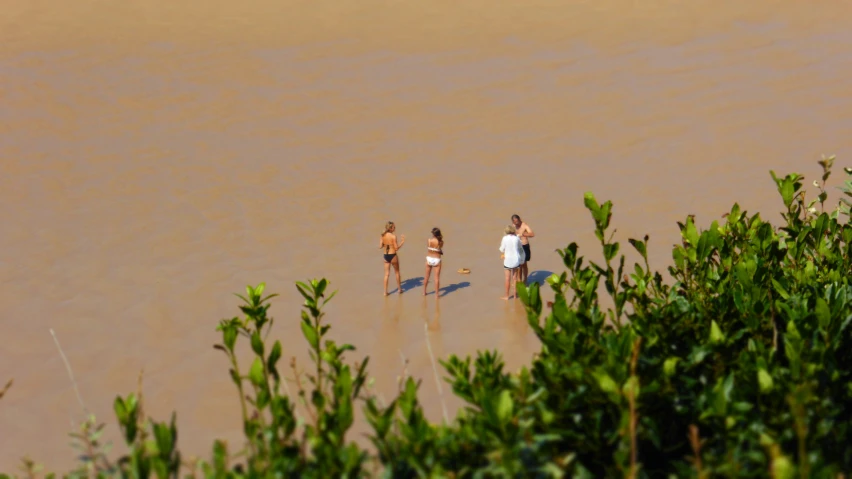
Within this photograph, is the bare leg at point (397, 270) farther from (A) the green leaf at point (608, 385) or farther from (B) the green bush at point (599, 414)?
(A) the green leaf at point (608, 385)

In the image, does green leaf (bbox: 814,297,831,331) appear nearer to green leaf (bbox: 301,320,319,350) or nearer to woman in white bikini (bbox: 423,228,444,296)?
green leaf (bbox: 301,320,319,350)

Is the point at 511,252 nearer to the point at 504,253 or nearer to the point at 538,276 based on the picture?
the point at 504,253

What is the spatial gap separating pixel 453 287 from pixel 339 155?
21.5 feet

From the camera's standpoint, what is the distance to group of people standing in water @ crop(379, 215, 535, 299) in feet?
40.3

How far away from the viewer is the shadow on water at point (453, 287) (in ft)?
42.3

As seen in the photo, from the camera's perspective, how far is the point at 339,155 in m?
18.9

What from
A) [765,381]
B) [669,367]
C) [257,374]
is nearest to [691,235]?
[669,367]

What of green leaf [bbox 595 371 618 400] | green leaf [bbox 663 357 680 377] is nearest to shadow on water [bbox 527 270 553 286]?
green leaf [bbox 663 357 680 377]

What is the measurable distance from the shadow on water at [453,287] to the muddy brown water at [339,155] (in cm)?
7

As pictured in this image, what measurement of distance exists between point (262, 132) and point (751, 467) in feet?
54.3

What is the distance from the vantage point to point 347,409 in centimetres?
461

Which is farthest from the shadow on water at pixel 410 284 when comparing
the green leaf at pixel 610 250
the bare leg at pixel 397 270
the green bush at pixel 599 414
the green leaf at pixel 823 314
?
the green leaf at pixel 823 314

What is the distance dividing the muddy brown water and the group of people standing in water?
0.32 meters

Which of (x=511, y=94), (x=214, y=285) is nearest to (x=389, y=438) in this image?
(x=214, y=285)
